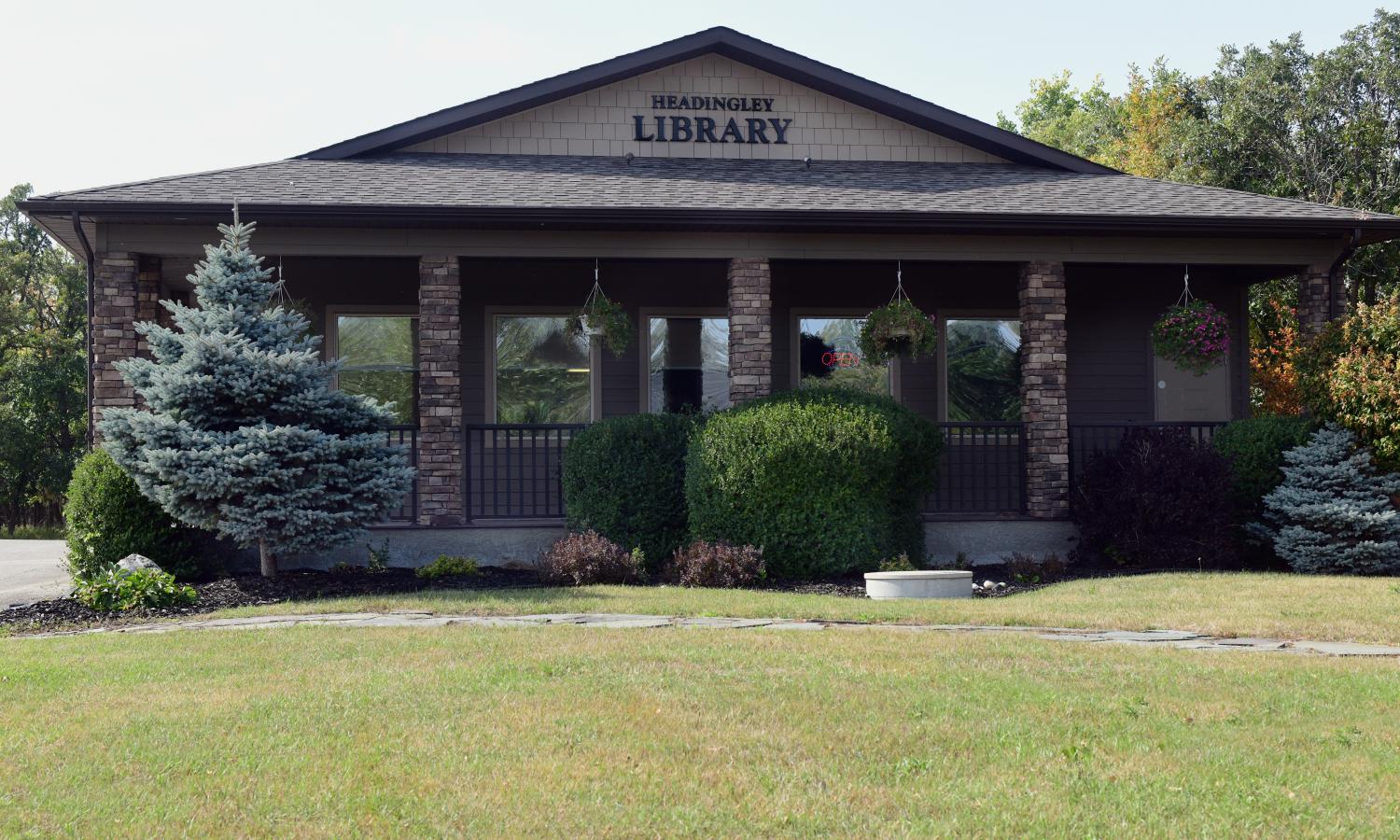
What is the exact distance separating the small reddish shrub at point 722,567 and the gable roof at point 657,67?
20.8 ft

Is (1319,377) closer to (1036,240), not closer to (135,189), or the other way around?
(1036,240)

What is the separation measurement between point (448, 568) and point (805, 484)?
136 inches

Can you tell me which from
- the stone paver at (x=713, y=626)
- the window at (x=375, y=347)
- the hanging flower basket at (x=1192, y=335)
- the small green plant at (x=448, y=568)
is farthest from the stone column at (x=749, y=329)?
the window at (x=375, y=347)

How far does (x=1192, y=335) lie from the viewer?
12859mm

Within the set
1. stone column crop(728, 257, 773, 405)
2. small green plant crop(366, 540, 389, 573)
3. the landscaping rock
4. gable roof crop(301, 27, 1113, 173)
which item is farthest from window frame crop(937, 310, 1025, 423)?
the landscaping rock

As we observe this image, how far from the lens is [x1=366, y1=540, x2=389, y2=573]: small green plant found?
1194 cm

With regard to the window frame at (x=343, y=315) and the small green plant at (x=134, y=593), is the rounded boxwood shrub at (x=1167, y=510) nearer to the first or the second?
the window frame at (x=343, y=315)

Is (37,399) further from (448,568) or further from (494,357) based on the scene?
(448,568)

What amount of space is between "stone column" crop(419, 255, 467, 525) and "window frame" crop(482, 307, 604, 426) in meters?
2.26

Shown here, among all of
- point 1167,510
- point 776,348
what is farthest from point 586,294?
point 1167,510

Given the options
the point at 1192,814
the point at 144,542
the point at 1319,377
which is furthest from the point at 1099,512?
the point at 144,542

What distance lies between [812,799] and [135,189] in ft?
34.2

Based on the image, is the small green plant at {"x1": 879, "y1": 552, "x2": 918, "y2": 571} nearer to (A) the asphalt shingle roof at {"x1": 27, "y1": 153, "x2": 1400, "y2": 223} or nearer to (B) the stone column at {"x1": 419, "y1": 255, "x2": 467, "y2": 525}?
(A) the asphalt shingle roof at {"x1": 27, "y1": 153, "x2": 1400, "y2": 223}

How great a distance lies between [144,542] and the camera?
1112 cm
